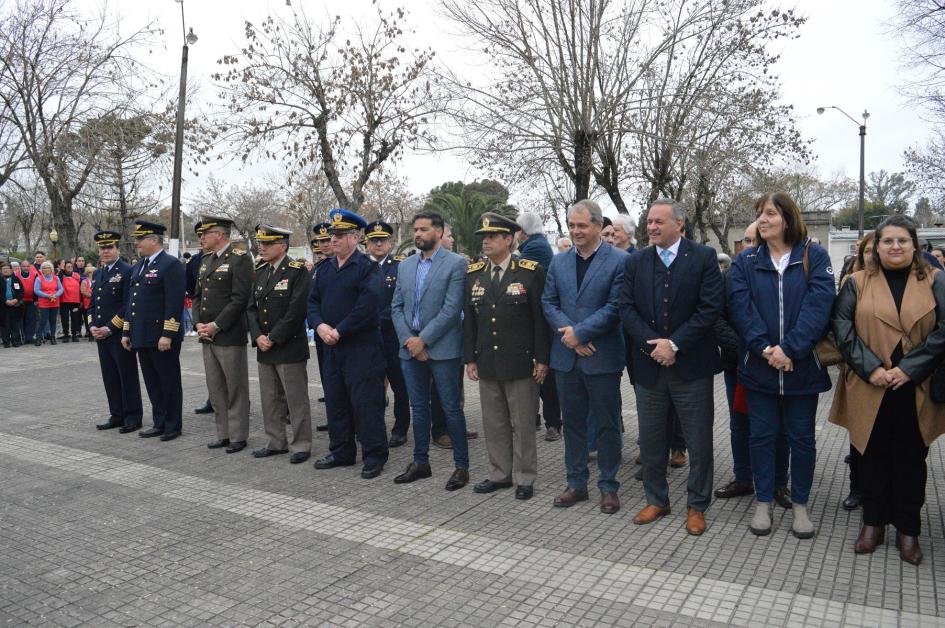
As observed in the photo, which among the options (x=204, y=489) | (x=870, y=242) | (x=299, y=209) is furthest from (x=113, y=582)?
(x=299, y=209)

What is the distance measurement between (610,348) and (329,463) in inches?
106

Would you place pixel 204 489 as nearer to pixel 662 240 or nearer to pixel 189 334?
pixel 662 240

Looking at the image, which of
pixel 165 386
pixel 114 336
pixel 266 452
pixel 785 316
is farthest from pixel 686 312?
pixel 114 336

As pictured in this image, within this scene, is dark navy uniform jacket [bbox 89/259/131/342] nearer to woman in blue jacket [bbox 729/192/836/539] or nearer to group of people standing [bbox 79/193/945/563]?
group of people standing [bbox 79/193/945/563]

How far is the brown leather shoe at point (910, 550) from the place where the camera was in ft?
13.3

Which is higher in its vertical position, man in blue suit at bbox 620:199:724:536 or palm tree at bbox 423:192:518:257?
palm tree at bbox 423:192:518:257

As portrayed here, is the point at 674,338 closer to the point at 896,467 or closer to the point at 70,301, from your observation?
the point at 896,467

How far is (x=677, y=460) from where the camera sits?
6141 mm

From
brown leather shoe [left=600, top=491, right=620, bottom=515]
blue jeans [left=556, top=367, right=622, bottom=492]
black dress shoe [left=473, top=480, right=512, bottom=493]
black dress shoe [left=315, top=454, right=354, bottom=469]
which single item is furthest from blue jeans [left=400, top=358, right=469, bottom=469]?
brown leather shoe [left=600, top=491, right=620, bottom=515]

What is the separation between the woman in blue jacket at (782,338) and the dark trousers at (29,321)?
1723cm

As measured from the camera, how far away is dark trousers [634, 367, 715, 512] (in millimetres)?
4609

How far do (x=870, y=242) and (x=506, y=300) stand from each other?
2389mm

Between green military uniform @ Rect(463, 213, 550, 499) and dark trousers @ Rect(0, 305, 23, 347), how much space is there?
49.4ft

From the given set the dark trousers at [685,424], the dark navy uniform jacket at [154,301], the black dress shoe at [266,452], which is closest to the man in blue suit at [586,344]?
the dark trousers at [685,424]
